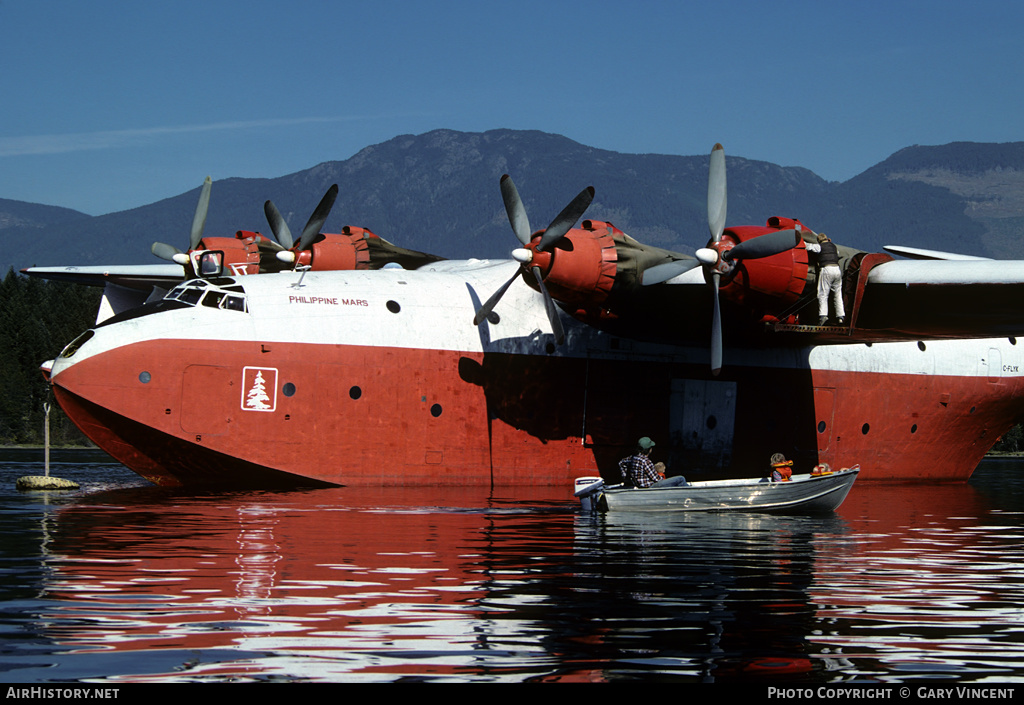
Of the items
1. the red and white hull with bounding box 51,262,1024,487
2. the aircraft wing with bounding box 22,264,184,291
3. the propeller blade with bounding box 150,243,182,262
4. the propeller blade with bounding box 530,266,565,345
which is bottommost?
the red and white hull with bounding box 51,262,1024,487

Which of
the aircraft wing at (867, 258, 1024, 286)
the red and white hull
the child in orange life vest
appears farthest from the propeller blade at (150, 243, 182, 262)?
the aircraft wing at (867, 258, 1024, 286)

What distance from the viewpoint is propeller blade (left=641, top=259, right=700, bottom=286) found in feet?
70.9

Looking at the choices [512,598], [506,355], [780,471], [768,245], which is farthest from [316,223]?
[512,598]

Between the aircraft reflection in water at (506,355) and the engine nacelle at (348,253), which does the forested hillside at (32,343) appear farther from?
the aircraft reflection in water at (506,355)

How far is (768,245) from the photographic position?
20.8 m

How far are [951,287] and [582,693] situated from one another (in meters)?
17.8

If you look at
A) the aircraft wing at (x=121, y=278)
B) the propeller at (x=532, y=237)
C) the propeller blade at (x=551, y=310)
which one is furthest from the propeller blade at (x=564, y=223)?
the aircraft wing at (x=121, y=278)

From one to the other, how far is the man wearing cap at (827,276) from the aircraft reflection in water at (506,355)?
10.9 inches

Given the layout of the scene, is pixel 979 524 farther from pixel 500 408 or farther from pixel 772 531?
pixel 500 408

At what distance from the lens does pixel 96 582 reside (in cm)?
1022

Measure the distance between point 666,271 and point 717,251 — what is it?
1.10 meters

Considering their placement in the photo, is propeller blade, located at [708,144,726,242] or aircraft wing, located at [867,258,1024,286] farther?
propeller blade, located at [708,144,726,242]

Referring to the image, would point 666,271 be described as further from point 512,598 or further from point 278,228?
point 512,598

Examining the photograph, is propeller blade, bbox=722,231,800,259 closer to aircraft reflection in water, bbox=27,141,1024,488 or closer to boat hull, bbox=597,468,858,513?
aircraft reflection in water, bbox=27,141,1024,488
